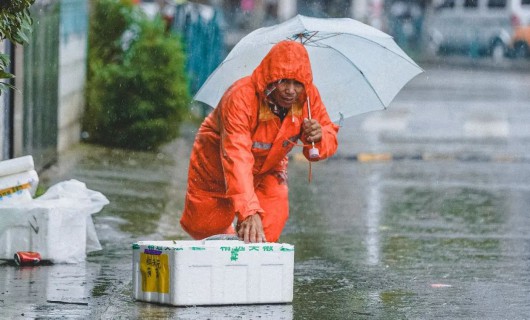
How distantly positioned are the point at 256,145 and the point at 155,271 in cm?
86

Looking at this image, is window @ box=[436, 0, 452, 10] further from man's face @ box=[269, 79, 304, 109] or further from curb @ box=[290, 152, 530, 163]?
man's face @ box=[269, 79, 304, 109]

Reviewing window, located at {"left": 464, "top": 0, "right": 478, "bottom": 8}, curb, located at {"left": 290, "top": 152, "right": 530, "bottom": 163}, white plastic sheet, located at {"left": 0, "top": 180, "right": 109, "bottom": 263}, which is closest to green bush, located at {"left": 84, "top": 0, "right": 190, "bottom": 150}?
curb, located at {"left": 290, "top": 152, "right": 530, "bottom": 163}

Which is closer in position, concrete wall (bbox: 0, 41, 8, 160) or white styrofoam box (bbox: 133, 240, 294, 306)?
white styrofoam box (bbox: 133, 240, 294, 306)

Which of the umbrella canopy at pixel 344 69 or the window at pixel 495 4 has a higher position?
the window at pixel 495 4

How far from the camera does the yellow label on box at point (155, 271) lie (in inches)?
265

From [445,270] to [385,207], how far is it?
A: 314cm

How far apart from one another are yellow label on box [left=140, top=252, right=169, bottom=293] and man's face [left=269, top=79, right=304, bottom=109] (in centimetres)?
102

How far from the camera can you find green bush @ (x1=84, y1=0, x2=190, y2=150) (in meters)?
14.7

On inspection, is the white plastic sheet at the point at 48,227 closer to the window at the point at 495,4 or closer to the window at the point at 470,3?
the window at the point at 495,4

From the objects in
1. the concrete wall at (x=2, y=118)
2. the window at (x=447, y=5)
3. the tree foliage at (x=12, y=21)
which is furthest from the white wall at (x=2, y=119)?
the window at (x=447, y=5)

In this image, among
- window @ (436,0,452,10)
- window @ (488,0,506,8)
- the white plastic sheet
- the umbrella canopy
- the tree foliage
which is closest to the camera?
the tree foliage

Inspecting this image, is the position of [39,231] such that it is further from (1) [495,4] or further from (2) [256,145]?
(1) [495,4]

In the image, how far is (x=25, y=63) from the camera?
37.1 feet

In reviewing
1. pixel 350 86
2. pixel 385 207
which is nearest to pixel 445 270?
pixel 350 86
